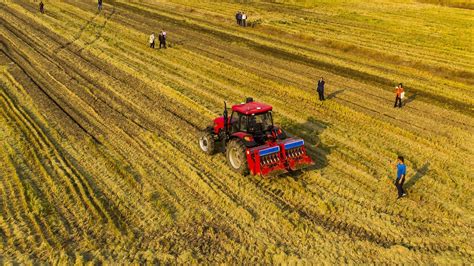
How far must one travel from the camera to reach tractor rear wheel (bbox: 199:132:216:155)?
41.8 ft

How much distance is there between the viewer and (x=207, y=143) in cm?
1288

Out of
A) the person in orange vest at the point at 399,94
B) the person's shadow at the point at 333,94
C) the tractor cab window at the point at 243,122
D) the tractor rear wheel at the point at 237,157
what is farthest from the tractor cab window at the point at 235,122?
the person in orange vest at the point at 399,94

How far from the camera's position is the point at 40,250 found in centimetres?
898

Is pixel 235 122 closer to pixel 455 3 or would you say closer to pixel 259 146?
pixel 259 146

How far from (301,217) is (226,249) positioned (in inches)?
81.3

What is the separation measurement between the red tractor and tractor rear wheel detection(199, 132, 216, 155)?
29.8 inches

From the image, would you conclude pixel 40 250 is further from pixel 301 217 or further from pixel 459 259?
pixel 459 259

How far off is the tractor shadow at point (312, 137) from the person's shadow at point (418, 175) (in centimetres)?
232

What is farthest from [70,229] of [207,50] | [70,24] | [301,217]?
[70,24]

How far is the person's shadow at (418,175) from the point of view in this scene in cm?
1147

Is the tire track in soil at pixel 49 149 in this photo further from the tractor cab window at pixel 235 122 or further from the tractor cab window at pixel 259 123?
the tractor cab window at pixel 259 123

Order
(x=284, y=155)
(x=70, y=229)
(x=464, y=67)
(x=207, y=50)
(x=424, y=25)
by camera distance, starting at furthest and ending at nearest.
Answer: (x=424, y=25) < (x=207, y=50) < (x=464, y=67) < (x=284, y=155) < (x=70, y=229)

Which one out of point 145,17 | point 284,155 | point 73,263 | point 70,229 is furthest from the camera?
point 145,17

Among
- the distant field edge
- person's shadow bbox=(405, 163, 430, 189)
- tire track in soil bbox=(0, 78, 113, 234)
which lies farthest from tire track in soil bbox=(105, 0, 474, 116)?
the distant field edge
